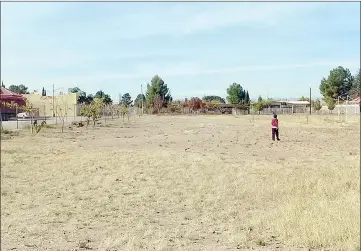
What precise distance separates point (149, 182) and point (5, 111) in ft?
110

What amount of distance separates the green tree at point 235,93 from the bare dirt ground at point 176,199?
160 feet

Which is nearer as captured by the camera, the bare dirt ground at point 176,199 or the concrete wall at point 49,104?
the bare dirt ground at point 176,199

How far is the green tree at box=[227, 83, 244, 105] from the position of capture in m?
66.4

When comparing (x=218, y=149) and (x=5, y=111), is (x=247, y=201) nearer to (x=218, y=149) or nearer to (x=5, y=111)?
(x=218, y=149)

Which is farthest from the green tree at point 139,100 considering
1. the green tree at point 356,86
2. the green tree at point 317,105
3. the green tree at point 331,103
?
the green tree at point 356,86

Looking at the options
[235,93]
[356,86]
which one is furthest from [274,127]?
[356,86]

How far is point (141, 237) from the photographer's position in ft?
23.1

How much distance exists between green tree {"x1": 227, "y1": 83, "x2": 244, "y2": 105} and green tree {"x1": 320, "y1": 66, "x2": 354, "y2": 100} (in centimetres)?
1168

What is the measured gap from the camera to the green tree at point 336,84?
68.1 m

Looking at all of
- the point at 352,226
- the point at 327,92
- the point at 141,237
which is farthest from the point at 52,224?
the point at 327,92

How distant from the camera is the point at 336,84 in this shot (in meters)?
68.7

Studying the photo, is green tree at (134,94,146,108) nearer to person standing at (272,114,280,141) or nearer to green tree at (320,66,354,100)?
green tree at (320,66,354,100)

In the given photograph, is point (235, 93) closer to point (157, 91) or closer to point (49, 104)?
point (157, 91)

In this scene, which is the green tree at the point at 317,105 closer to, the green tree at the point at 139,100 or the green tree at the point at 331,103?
the green tree at the point at 331,103
